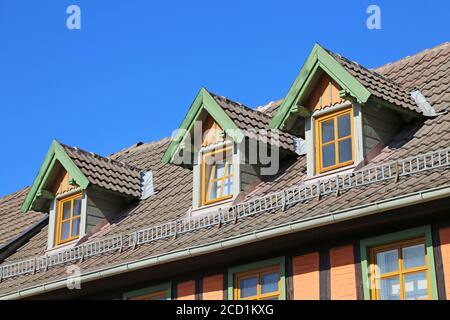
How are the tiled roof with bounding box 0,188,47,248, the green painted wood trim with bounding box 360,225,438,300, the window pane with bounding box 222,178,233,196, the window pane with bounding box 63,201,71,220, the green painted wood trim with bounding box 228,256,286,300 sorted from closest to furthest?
the green painted wood trim with bounding box 360,225,438,300 < the green painted wood trim with bounding box 228,256,286,300 < the window pane with bounding box 222,178,233,196 < the window pane with bounding box 63,201,71,220 < the tiled roof with bounding box 0,188,47,248

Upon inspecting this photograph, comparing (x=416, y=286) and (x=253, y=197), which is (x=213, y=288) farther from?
(x=416, y=286)

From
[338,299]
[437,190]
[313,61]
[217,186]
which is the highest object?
[313,61]

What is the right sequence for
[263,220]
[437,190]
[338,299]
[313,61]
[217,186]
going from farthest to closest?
[217,186], [313,61], [263,220], [338,299], [437,190]

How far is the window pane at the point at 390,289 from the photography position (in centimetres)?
1459

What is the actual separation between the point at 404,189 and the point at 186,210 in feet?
17.0

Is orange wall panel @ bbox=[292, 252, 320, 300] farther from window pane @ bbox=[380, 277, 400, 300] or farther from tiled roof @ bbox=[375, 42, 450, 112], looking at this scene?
tiled roof @ bbox=[375, 42, 450, 112]

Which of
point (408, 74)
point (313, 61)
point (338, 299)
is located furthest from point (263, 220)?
point (408, 74)

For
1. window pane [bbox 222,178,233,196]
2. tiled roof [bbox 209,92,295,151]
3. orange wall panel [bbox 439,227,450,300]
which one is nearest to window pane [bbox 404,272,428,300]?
orange wall panel [bbox 439,227,450,300]

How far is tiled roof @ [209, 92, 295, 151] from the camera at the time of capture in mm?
18281

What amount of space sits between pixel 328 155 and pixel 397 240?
2524 mm

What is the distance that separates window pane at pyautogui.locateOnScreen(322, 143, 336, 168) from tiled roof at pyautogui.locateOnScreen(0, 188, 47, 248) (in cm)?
810
